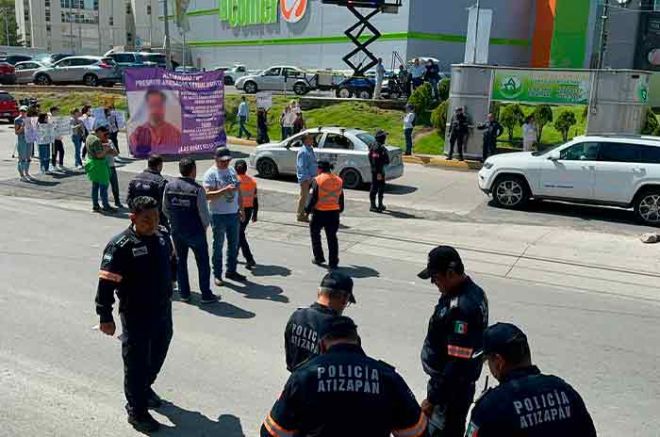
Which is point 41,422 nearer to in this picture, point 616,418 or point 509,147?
point 616,418

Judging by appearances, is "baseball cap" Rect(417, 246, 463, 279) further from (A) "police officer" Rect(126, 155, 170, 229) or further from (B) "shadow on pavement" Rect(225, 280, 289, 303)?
(A) "police officer" Rect(126, 155, 170, 229)

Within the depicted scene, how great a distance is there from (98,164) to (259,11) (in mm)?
42926

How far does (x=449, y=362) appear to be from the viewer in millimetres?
3941

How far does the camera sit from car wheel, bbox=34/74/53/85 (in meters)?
38.2

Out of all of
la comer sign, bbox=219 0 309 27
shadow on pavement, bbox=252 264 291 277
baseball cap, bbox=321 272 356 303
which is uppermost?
la comer sign, bbox=219 0 309 27

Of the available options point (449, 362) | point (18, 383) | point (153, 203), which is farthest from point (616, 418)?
point (18, 383)

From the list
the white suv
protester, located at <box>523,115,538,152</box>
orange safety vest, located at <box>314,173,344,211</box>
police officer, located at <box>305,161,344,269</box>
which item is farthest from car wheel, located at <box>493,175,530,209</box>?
orange safety vest, located at <box>314,173,344,211</box>

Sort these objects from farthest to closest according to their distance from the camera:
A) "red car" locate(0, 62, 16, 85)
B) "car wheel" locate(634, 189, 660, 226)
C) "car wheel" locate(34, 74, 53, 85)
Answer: "red car" locate(0, 62, 16, 85) → "car wheel" locate(34, 74, 53, 85) → "car wheel" locate(634, 189, 660, 226)

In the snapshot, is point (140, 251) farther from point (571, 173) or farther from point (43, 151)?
point (43, 151)

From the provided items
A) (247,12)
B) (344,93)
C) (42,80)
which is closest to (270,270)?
(344,93)

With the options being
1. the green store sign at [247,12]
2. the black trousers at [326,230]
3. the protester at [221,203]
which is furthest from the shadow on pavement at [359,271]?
the green store sign at [247,12]

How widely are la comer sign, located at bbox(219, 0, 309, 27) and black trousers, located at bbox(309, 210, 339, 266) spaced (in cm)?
4303

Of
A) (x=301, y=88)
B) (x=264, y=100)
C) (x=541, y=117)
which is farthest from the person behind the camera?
(x=301, y=88)

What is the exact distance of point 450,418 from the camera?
4.08 m
